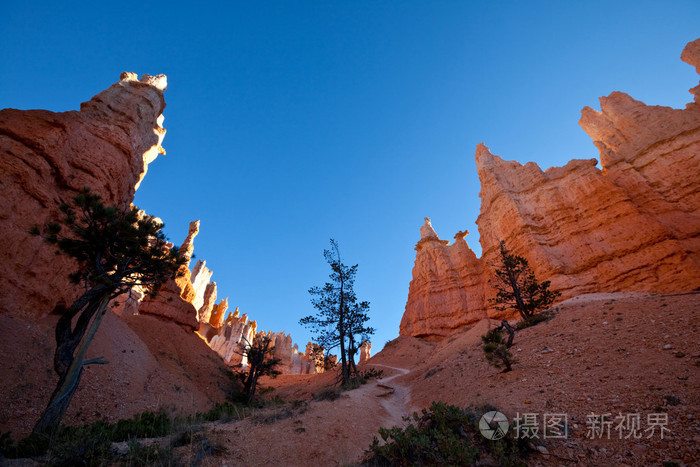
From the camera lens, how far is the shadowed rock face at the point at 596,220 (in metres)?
30.0

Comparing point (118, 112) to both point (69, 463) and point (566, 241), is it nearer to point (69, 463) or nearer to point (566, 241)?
point (69, 463)

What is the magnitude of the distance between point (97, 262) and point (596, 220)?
48.4m

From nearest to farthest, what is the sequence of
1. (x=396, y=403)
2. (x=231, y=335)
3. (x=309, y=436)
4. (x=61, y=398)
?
(x=309, y=436) → (x=61, y=398) → (x=396, y=403) → (x=231, y=335)

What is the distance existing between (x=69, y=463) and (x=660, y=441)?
10666 mm

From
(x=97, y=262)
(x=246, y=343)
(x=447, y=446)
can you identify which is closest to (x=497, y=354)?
(x=447, y=446)

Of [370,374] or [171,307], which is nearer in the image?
[370,374]

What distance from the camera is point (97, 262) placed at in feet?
37.9

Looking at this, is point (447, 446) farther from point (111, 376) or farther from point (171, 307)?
point (171, 307)

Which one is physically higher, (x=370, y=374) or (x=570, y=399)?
(x=370, y=374)

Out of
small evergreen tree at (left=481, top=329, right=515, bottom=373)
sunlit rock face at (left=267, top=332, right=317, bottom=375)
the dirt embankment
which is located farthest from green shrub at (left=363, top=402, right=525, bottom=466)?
sunlit rock face at (left=267, top=332, right=317, bottom=375)

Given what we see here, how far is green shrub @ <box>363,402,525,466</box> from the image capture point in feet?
16.6

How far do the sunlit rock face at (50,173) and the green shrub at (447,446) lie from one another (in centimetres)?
2003

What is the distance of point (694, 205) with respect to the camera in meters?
30.5

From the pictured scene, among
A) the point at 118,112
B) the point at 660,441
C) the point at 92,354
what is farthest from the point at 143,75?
the point at 660,441
